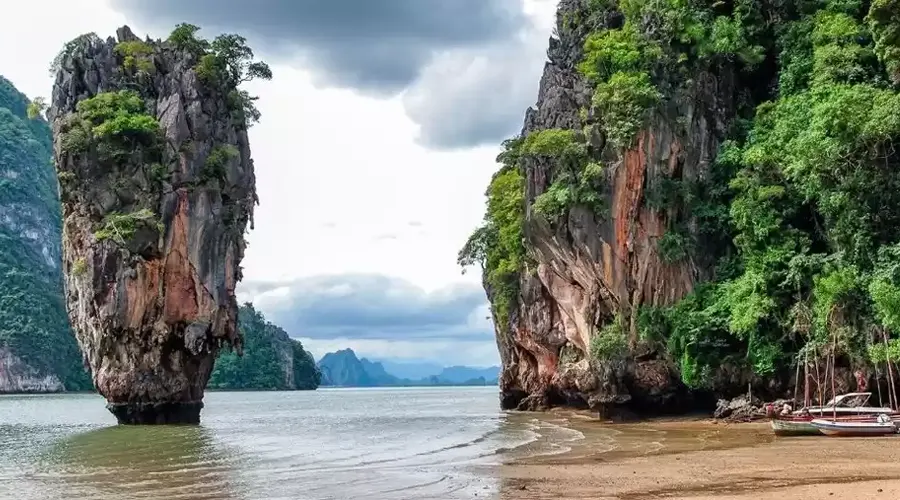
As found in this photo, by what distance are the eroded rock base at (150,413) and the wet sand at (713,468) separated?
22838mm

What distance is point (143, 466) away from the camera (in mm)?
23234

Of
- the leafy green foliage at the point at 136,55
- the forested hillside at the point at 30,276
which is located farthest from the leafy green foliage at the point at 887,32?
the forested hillside at the point at 30,276

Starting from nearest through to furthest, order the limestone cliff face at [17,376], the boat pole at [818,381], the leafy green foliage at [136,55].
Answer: the boat pole at [818,381], the leafy green foliage at [136,55], the limestone cliff face at [17,376]

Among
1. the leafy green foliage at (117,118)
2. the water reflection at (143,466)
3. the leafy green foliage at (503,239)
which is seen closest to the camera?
the water reflection at (143,466)

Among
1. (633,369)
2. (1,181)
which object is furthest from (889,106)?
(1,181)

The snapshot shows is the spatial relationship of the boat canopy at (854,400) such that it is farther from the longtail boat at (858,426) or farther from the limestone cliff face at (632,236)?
the limestone cliff face at (632,236)

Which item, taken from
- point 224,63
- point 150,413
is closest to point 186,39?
point 224,63

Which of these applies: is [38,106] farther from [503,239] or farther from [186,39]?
[503,239]

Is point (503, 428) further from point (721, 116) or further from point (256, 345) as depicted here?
point (256, 345)

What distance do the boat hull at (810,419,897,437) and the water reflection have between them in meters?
16.9

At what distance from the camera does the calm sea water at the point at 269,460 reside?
59.8ft

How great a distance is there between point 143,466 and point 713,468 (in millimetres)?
14632

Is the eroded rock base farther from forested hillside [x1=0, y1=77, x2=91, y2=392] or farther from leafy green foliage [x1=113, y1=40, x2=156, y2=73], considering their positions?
forested hillside [x1=0, y1=77, x2=91, y2=392]

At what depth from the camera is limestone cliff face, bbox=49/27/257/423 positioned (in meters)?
39.8
